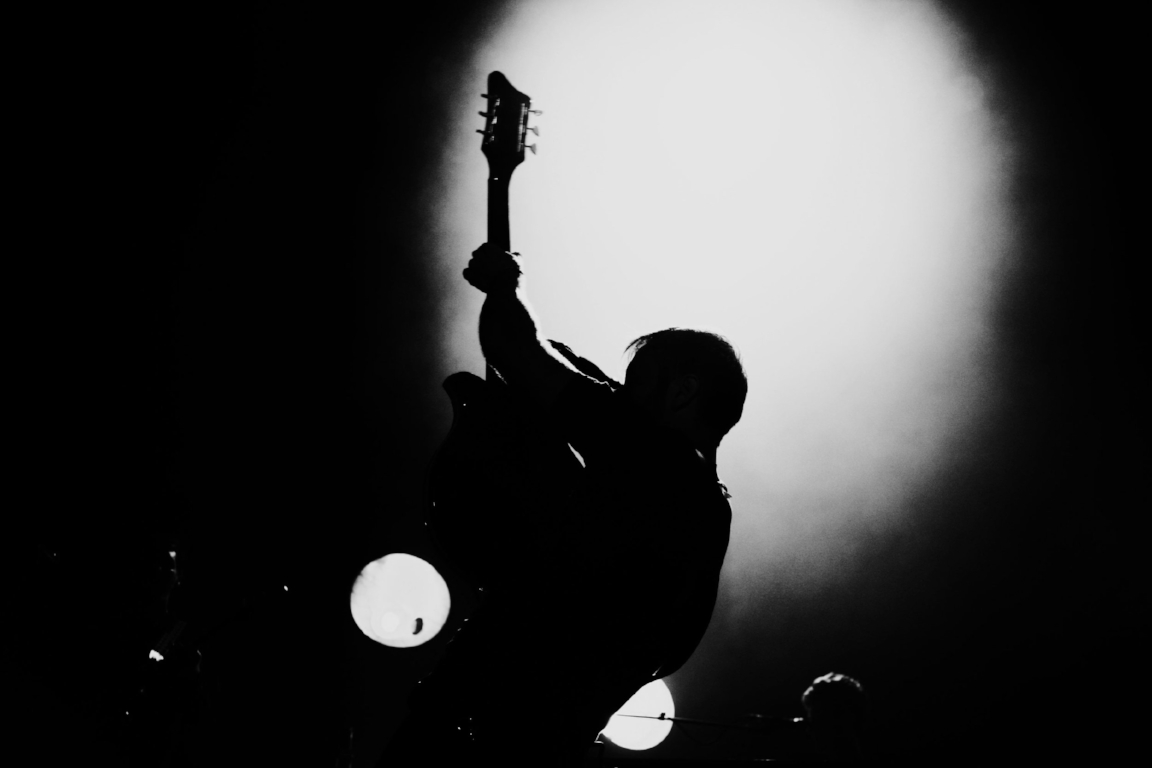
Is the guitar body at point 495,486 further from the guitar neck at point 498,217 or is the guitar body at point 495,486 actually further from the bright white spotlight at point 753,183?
the bright white spotlight at point 753,183

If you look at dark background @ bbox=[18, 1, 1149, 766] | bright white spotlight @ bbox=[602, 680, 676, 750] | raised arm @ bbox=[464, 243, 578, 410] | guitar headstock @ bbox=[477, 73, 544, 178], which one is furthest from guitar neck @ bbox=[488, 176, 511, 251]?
bright white spotlight @ bbox=[602, 680, 676, 750]

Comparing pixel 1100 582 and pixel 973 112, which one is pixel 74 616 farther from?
pixel 1100 582

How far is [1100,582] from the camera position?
26.2ft

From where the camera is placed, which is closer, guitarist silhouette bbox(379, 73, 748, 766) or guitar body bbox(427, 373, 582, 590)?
guitarist silhouette bbox(379, 73, 748, 766)

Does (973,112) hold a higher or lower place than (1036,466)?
higher

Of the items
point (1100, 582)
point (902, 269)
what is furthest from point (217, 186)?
point (1100, 582)

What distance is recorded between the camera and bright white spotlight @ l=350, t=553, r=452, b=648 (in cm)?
592

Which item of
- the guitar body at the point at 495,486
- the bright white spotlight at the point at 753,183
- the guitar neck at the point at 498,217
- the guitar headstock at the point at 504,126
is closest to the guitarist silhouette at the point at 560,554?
the guitar body at the point at 495,486

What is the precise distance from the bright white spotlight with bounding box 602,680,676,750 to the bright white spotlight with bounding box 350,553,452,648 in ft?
6.08

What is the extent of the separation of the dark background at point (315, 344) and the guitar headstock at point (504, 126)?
4.37 metres

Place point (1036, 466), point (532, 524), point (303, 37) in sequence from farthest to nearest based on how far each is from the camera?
point (1036, 466)
point (303, 37)
point (532, 524)

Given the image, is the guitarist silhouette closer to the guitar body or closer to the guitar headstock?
the guitar body

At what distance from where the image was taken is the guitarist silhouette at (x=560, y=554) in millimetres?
1139

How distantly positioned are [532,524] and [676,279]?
220 inches
